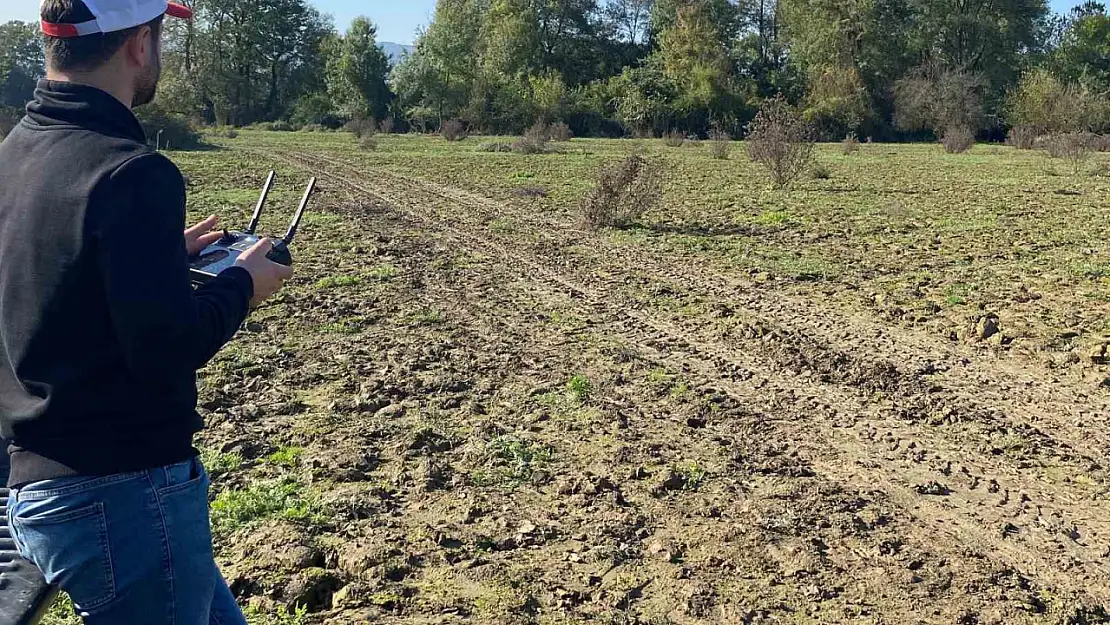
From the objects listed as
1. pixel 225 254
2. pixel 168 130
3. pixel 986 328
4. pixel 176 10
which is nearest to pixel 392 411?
pixel 225 254

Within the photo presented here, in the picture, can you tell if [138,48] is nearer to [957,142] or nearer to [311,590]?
[311,590]

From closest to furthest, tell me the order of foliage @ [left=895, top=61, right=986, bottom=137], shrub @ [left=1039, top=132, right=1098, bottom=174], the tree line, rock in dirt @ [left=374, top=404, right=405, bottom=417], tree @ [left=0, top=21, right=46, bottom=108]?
rock in dirt @ [left=374, top=404, right=405, bottom=417] → shrub @ [left=1039, top=132, right=1098, bottom=174] → tree @ [left=0, top=21, right=46, bottom=108] → foliage @ [left=895, top=61, right=986, bottom=137] → the tree line

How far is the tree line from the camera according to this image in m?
48.8

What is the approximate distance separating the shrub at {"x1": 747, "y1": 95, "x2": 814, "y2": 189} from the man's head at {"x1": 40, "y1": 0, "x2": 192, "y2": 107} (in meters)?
16.3

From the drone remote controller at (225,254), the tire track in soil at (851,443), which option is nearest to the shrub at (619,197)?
the tire track in soil at (851,443)

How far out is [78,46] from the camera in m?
1.70

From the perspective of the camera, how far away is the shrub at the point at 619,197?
40.9ft

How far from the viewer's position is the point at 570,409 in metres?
5.52

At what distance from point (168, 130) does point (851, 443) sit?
30462 millimetres

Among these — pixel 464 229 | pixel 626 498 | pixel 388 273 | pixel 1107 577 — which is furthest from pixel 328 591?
pixel 464 229

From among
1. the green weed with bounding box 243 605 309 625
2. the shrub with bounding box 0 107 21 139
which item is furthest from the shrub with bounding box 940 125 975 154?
the green weed with bounding box 243 605 309 625

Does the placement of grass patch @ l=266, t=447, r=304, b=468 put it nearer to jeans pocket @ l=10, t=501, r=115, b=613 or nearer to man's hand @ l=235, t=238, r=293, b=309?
man's hand @ l=235, t=238, r=293, b=309

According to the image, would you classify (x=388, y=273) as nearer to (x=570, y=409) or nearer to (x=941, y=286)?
(x=570, y=409)

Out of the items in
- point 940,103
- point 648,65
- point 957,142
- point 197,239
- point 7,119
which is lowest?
point 7,119
